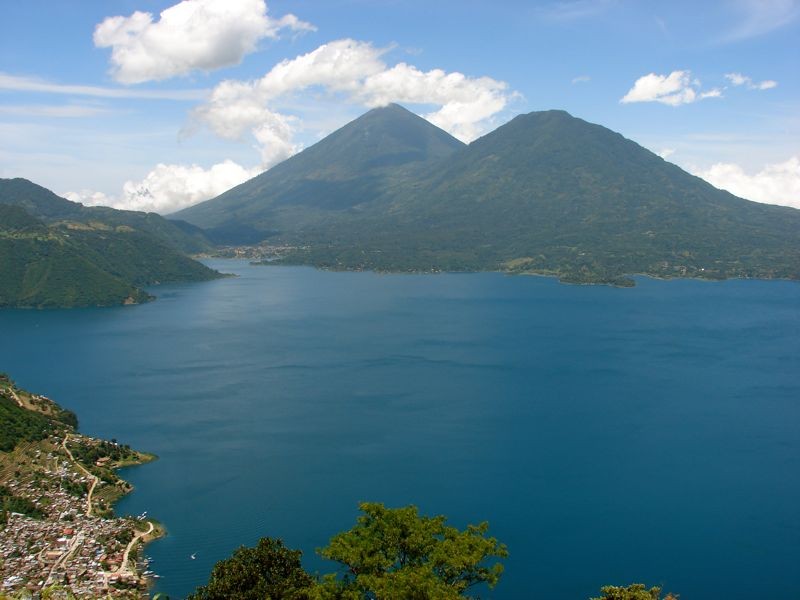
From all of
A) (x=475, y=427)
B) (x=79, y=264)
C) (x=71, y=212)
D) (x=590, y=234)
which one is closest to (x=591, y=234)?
(x=590, y=234)

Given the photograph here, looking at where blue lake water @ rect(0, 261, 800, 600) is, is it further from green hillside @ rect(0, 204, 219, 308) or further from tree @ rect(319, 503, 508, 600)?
tree @ rect(319, 503, 508, 600)

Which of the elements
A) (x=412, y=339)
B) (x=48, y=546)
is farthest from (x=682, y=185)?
(x=48, y=546)

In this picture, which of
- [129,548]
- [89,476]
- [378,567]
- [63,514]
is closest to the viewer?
[378,567]

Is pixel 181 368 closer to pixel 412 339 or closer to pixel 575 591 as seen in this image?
pixel 412 339

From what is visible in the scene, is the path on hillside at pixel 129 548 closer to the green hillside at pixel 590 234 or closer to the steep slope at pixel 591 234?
the green hillside at pixel 590 234

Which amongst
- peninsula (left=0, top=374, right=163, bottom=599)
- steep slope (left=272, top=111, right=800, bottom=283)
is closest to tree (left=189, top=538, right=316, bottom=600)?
peninsula (left=0, top=374, right=163, bottom=599)

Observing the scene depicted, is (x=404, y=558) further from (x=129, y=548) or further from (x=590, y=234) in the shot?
(x=590, y=234)
